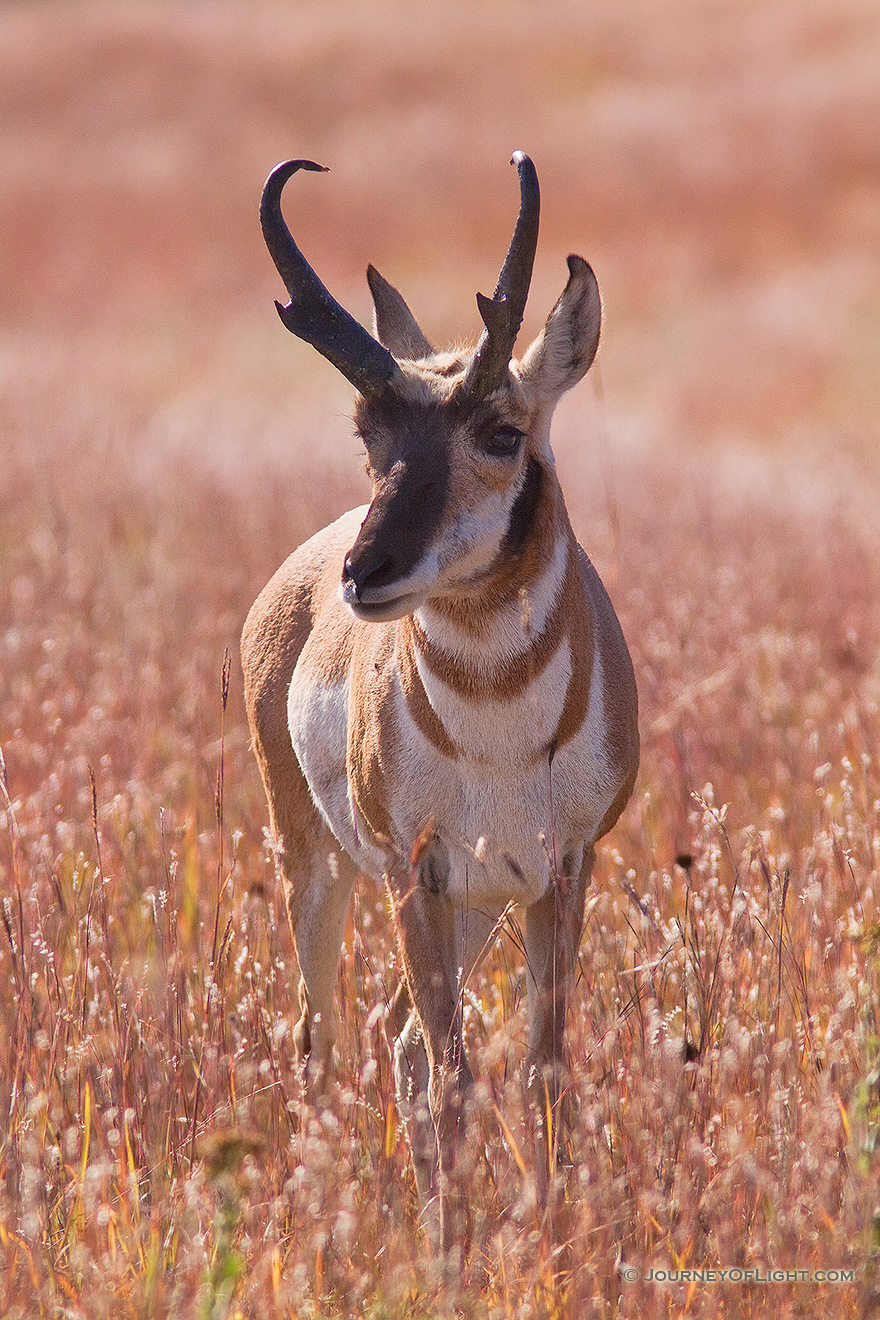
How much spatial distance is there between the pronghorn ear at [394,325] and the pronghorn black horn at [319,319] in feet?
1.55

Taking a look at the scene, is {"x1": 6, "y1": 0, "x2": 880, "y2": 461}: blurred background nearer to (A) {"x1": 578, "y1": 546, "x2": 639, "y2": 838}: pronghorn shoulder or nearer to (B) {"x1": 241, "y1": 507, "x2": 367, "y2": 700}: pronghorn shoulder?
(B) {"x1": 241, "y1": 507, "x2": 367, "y2": 700}: pronghorn shoulder

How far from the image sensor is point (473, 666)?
325cm

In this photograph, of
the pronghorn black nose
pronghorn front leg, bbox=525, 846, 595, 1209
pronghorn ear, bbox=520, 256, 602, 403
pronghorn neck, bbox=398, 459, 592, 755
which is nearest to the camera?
the pronghorn black nose

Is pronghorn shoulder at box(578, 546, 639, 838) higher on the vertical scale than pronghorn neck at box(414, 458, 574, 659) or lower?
lower

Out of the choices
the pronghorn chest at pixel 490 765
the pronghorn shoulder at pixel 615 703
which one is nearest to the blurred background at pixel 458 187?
the pronghorn shoulder at pixel 615 703

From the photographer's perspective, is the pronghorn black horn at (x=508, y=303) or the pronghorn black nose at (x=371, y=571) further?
the pronghorn black horn at (x=508, y=303)

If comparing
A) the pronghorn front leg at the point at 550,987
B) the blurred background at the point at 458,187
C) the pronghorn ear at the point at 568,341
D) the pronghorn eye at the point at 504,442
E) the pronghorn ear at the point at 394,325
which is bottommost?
the pronghorn front leg at the point at 550,987

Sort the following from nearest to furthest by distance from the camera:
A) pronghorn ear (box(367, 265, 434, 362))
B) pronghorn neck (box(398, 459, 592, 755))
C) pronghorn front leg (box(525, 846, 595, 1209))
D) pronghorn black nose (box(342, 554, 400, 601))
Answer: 1. pronghorn black nose (box(342, 554, 400, 601))
2. pronghorn front leg (box(525, 846, 595, 1209))
3. pronghorn neck (box(398, 459, 592, 755))
4. pronghorn ear (box(367, 265, 434, 362))

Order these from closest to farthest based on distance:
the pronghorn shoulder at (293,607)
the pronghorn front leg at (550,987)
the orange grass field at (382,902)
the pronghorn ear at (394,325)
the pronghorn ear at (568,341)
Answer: the orange grass field at (382,902)
the pronghorn front leg at (550,987)
the pronghorn ear at (568,341)
the pronghorn ear at (394,325)
the pronghorn shoulder at (293,607)

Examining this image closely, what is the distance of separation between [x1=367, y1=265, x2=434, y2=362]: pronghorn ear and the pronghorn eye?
2.13 feet

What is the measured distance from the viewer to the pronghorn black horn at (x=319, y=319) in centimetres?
318

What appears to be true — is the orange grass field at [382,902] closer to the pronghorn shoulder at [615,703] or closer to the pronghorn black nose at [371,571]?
the pronghorn shoulder at [615,703]

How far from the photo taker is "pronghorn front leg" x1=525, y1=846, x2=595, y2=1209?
9.77 feet

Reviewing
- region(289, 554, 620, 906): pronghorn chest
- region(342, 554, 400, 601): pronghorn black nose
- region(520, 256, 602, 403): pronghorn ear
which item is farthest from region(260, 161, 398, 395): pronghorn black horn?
region(289, 554, 620, 906): pronghorn chest
